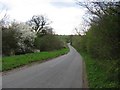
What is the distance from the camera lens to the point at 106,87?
13453 millimetres

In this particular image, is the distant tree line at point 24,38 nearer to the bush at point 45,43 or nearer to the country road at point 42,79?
the bush at point 45,43

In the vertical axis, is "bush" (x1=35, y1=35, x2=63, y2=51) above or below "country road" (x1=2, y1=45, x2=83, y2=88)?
below

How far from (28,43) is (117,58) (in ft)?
167

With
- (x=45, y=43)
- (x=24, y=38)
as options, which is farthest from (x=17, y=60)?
(x=45, y=43)

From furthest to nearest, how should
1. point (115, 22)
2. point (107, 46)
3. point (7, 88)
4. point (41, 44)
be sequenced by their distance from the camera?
1. point (41, 44)
2. point (107, 46)
3. point (115, 22)
4. point (7, 88)

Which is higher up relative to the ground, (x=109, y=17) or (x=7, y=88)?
(x=109, y=17)

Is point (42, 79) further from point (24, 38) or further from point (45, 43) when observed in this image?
point (45, 43)

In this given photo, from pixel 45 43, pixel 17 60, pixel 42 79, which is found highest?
pixel 42 79

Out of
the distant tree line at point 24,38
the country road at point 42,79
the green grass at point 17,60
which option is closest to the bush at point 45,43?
the distant tree line at point 24,38

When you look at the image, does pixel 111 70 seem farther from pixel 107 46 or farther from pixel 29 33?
pixel 29 33

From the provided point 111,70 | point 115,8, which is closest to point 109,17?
point 115,8

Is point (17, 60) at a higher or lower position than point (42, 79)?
lower

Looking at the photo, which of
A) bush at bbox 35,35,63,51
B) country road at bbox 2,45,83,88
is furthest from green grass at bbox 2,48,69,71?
bush at bbox 35,35,63,51

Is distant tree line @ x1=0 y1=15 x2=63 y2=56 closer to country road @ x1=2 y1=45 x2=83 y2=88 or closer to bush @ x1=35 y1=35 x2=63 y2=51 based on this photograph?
bush @ x1=35 y1=35 x2=63 y2=51
